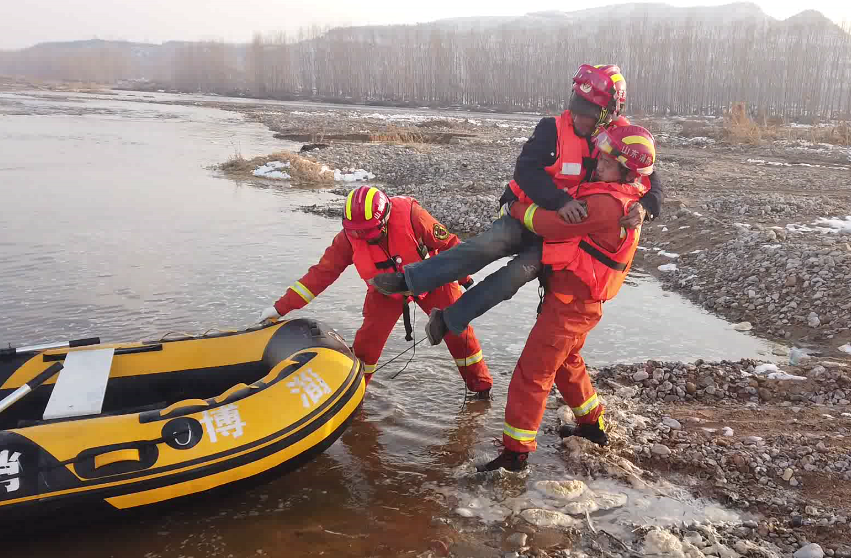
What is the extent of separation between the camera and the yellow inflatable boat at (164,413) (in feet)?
9.44

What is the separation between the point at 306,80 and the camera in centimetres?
6756

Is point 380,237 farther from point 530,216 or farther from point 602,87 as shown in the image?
point 602,87

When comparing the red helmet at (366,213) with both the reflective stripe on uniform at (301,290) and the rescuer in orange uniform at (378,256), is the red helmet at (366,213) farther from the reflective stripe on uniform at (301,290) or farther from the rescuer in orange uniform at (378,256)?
the reflective stripe on uniform at (301,290)

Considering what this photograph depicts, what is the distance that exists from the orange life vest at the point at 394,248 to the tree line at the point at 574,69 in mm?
32061

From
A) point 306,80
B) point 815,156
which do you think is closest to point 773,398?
point 815,156

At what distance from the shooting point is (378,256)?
164 inches

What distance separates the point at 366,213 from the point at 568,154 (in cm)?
129

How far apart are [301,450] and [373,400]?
4.54 feet

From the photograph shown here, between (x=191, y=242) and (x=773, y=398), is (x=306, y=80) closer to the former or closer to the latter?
(x=191, y=242)

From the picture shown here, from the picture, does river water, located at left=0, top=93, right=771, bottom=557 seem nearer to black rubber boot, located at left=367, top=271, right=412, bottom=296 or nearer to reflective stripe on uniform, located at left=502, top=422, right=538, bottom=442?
reflective stripe on uniform, located at left=502, top=422, right=538, bottom=442

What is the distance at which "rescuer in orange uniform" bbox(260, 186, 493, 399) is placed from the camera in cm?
400

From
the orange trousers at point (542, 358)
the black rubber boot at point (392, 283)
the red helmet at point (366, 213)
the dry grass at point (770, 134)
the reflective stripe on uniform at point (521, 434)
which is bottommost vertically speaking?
the reflective stripe on uniform at point (521, 434)

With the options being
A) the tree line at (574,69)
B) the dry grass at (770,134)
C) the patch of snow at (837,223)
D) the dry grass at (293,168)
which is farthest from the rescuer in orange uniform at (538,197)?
the tree line at (574,69)

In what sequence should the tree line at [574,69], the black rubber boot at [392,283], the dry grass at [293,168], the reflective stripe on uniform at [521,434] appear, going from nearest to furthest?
the reflective stripe on uniform at [521,434]
the black rubber boot at [392,283]
the dry grass at [293,168]
the tree line at [574,69]
